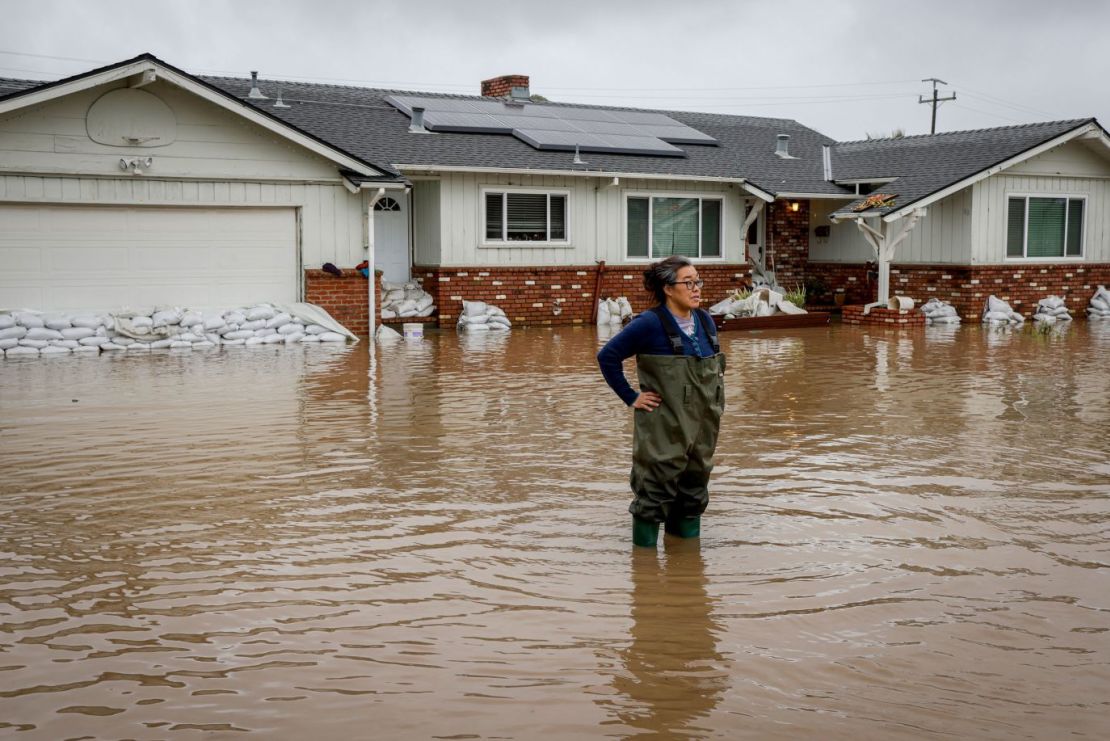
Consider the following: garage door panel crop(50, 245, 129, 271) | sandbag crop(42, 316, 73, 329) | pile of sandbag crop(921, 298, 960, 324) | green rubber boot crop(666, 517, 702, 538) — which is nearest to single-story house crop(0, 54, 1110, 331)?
garage door panel crop(50, 245, 129, 271)

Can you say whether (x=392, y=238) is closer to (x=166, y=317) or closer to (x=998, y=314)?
(x=166, y=317)

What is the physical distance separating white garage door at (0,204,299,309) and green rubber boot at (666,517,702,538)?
13.6m

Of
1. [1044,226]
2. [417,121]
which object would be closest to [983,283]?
[1044,226]

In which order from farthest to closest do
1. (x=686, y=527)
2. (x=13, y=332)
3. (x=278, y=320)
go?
(x=278, y=320)
(x=13, y=332)
(x=686, y=527)

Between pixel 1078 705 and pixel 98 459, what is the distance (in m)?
6.88

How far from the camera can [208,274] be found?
1864 centimetres

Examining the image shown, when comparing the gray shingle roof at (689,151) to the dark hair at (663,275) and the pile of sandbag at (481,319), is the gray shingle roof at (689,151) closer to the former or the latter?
the pile of sandbag at (481,319)

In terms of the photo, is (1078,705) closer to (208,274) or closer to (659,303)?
(659,303)

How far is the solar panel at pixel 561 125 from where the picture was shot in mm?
23359

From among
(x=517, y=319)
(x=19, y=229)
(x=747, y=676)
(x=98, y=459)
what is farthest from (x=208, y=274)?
(x=747, y=676)

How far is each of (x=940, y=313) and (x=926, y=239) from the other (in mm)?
2071

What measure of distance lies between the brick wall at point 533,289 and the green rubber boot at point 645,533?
1548 cm

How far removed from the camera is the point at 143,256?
18.0 metres

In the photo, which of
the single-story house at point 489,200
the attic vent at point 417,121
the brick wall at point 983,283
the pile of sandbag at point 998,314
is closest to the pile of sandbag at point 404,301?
the single-story house at point 489,200
